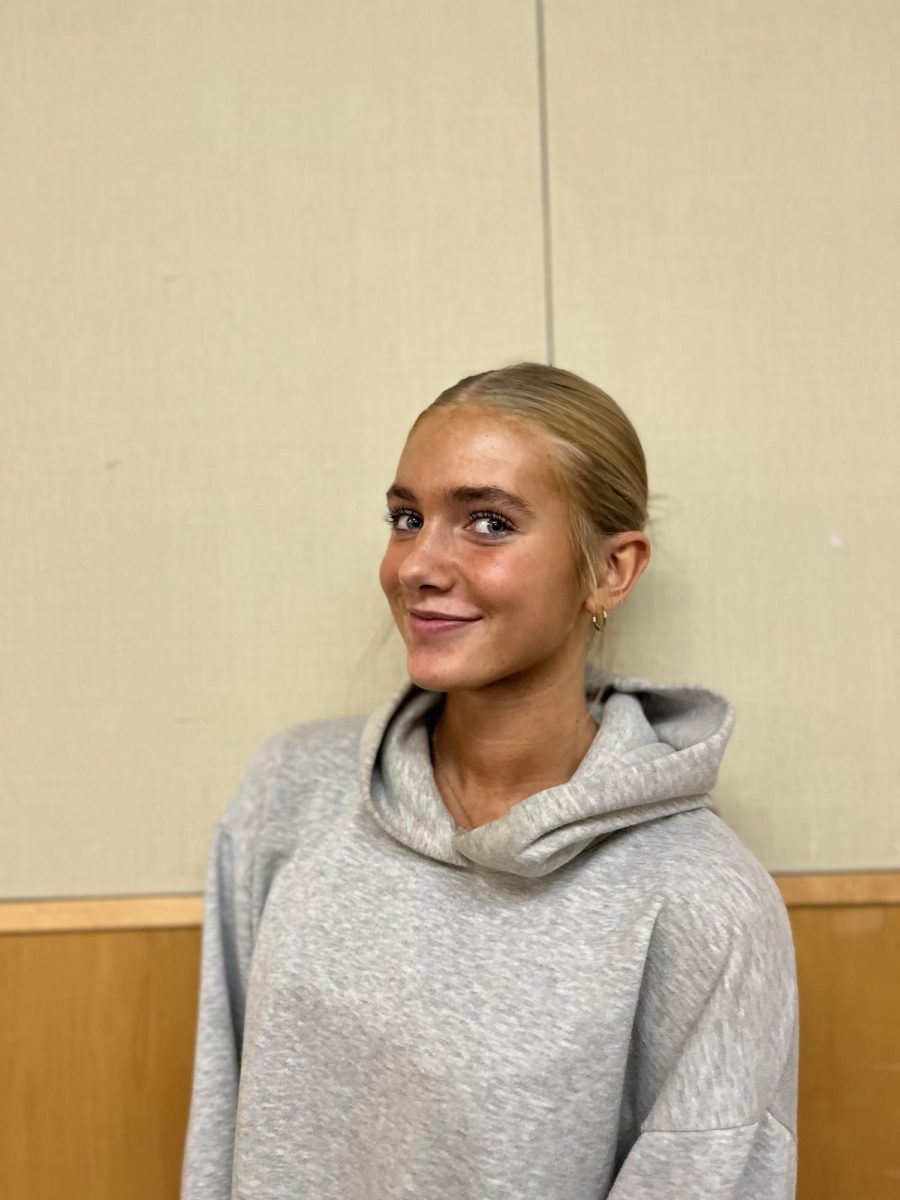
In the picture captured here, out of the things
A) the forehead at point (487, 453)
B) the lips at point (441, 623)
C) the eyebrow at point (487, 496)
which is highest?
the forehead at point (487, 453)

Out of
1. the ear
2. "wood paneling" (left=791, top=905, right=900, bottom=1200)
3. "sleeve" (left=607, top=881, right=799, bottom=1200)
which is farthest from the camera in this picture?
"wood paneling" (left=791, top=905, right=900, bottom=1200)

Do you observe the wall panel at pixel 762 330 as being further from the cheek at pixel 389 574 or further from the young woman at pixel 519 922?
the cheek at pixel 389 574

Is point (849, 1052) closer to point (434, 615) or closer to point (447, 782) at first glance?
point (447, 782)

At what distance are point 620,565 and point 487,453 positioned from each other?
17cm

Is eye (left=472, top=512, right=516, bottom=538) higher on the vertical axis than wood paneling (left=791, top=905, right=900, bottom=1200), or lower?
higher

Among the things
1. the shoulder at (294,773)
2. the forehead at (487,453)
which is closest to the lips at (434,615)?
the forehead at (487,453)

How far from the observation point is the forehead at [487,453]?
0.99m

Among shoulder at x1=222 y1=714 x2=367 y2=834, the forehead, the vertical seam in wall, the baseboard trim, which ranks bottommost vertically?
the baseboard trim

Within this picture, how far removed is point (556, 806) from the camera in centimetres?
97

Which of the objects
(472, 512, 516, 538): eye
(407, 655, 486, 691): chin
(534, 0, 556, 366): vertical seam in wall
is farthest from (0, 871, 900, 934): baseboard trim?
(534, 0, 556, 366): vertical seam in wall

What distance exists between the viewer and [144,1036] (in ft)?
4.09

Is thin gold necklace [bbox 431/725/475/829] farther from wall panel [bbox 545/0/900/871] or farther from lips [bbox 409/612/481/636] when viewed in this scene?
wall panel [bbox 545/0/900/871]

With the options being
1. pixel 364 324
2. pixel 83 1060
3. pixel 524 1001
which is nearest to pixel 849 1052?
pixel 524 1001

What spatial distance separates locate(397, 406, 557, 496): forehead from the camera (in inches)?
38.9
